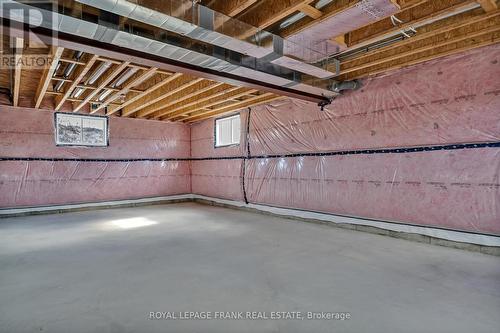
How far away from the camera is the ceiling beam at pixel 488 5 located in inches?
95.6

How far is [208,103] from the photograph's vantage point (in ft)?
20.4

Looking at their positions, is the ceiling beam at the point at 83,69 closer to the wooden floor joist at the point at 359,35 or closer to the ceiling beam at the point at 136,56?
the wooden floor joist at the point at 359,35

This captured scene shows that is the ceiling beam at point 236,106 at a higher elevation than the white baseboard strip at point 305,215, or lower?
higher

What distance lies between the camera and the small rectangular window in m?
6.77

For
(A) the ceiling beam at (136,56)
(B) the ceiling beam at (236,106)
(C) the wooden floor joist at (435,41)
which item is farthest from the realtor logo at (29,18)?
(B) the ceiling beam at (236,106)

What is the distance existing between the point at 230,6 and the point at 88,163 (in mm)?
6048

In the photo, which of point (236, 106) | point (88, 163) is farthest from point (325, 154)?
point (88, 163)

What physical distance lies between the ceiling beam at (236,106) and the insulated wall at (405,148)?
330 mm

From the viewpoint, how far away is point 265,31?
2.92 meters

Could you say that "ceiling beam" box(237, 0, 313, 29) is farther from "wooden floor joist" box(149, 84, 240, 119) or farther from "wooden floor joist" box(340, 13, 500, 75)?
"wooden floor joist" box(149, 84, 240, 119)

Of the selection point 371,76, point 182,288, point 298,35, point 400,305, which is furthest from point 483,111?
point 182,288

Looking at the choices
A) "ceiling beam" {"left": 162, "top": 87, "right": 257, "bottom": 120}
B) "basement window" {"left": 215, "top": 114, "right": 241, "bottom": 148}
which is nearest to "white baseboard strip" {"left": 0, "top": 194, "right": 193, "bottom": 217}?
"basement window" {"left": 215, "top": 114, "right": 241, "bottom": 148}

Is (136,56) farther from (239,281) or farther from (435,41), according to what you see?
(435,41)

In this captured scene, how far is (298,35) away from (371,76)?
2129 millimetres
